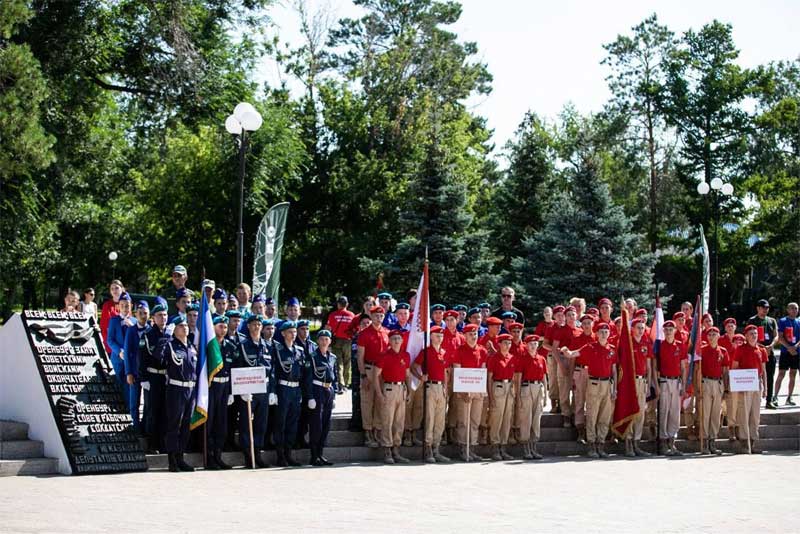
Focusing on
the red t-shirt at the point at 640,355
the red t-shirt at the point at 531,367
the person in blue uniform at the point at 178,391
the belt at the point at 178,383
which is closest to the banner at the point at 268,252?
the red t-shirt at the point at 531,367

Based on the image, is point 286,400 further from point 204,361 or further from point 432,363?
point 432,363

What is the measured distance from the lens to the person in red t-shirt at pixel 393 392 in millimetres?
14797

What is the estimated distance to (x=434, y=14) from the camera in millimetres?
52312

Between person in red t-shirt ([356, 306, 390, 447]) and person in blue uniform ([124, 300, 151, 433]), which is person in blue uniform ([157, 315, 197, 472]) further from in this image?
person in red t-shirt ([356, 306, 390, 447])

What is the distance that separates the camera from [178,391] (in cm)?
1323

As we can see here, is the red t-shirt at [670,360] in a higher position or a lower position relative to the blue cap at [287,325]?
lower

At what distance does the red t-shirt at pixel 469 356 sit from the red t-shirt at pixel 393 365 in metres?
0.90

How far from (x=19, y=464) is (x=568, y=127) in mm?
51094

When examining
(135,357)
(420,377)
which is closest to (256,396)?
(135,357)

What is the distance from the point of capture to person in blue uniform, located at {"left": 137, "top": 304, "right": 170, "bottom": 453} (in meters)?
13.4

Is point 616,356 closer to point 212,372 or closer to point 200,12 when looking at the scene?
point 212,372

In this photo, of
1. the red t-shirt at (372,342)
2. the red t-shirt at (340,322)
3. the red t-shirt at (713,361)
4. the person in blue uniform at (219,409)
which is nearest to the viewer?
the person in blue uniform at (219,409)

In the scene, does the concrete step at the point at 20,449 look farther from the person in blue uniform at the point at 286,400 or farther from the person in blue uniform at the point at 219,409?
the person in blue uniform at the point at 286,400

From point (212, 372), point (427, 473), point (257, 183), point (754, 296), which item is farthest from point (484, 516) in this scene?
point (754, 296)
